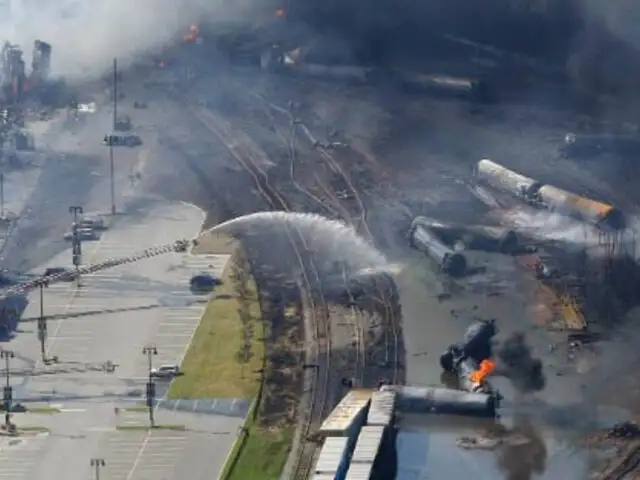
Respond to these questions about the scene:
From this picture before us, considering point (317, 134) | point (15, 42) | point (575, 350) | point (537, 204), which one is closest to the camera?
point (575, 350)

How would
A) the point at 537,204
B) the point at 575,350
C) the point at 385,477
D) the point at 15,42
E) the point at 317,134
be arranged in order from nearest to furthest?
1. the point at 385,477
2. the point at 575,350
3. the point at 537,204
4. the point at 317,134
5. the point at 15,42

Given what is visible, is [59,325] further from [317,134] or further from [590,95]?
[590,95]

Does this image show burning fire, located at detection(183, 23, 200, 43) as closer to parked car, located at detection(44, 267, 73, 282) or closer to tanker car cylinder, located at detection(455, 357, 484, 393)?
parked car, located at detection(44, 267, 73, 282)

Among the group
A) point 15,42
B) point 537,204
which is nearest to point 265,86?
point 15,42

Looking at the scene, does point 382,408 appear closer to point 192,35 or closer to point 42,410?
point 42,410

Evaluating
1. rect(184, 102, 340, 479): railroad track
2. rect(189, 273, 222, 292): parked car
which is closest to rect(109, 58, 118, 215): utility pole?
rect(184, 102, 340, 479): railroad track

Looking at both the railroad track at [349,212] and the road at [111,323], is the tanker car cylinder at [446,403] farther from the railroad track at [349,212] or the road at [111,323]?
the road at [111,323]
